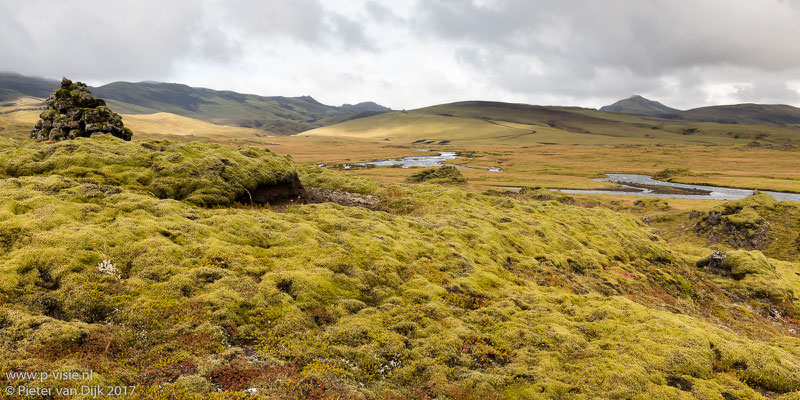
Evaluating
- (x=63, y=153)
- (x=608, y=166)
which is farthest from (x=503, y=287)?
(x=608, y=166)

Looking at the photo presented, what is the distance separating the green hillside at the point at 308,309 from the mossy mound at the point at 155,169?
15 cm

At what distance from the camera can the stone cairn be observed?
1412 inches

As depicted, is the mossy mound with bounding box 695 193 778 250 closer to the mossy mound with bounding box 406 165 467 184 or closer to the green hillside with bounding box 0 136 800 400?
the green hillside with bounding box 0 136 800 400

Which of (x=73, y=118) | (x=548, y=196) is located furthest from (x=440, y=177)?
(x=73, y=118)

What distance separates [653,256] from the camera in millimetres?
30906

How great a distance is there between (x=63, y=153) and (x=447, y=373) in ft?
87.6

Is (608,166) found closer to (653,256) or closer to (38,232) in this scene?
(653,256)

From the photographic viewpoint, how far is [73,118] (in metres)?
36.6

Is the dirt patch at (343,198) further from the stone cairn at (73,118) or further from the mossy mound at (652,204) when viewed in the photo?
the mossy mound at (652,204)

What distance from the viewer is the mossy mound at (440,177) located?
102 meters

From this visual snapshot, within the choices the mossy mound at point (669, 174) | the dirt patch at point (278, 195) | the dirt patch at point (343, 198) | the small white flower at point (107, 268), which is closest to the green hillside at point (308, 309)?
the small white flower at point (107, 268)

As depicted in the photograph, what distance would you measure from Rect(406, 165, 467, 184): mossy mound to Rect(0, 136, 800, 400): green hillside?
77576mm

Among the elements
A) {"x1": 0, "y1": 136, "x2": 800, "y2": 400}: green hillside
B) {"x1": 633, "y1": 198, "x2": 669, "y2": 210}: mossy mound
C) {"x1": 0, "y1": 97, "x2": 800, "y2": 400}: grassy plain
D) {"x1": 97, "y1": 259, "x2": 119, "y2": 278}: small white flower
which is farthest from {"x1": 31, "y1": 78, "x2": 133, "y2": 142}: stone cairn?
{"x1": 633, "y1": 198, "x2": 669, "y2": 210}: mossy mound

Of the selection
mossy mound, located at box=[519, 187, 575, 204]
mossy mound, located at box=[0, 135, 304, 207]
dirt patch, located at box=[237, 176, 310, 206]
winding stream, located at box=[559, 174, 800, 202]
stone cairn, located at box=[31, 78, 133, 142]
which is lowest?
mossy mound, located at box=[519, 187, 575, 204]
